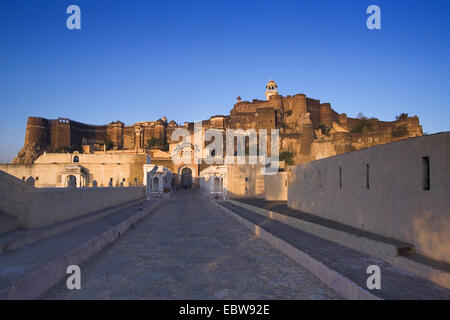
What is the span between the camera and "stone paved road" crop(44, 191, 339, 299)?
15.7 feet

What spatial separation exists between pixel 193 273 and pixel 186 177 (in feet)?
141

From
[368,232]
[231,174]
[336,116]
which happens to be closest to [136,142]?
[336,116]

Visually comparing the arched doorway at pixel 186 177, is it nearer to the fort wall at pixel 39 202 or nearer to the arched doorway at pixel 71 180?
the arched doorway at pixel 71 180

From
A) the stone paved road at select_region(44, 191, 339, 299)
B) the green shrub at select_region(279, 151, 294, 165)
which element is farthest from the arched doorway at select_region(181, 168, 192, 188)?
the stone paved road at select_region(44, 191, 339, 299)

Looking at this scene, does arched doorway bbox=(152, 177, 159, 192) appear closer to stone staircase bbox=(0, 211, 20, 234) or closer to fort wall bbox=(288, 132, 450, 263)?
stone staircase bbox=(0, 211, 20, 234)

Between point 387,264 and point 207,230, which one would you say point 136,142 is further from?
point 387,264

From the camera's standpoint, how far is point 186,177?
48.3m

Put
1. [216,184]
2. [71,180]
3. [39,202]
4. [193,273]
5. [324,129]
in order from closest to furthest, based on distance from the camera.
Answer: [193,273] → [39,202] → [216,184] → [71,180] → [324,129]

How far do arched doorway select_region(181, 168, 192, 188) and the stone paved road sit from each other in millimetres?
37590

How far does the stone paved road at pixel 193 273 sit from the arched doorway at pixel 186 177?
123 feet

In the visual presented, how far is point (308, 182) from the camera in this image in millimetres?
13195

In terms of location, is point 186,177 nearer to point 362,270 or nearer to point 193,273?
point 193,273

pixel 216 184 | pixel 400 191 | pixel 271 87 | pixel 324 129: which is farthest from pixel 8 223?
pixel 271 87
